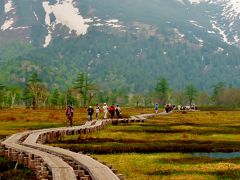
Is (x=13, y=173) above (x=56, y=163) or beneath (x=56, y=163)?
beneath

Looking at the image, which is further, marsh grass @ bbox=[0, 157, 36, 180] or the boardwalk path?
marsh grass @ bbox=[0, 157, 36, 180]

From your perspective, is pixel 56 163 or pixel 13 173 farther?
pixel 13 173

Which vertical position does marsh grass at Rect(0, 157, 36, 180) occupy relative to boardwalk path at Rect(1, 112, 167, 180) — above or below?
below

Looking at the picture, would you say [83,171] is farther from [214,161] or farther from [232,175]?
[214,161]

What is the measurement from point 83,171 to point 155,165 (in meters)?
10.3

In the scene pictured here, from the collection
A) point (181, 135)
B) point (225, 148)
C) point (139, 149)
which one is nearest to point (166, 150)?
point (139, 149)

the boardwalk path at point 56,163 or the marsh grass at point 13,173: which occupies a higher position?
the boardwalk path at point 56,163

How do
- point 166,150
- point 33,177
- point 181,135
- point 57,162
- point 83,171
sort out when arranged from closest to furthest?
point 83,171 < point 57,162 < point 33,177 < point 166,150 < point 181,135

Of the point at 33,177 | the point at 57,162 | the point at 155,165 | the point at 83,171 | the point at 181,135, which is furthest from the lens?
the point at 181,135

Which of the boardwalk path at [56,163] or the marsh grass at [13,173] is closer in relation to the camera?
the boardwalk path at [56,163]

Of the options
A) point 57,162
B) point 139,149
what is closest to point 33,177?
point 57,162

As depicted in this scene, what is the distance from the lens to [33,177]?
31844 mm

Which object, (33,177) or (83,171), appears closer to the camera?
(83,171)

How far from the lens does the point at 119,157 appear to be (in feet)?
134
